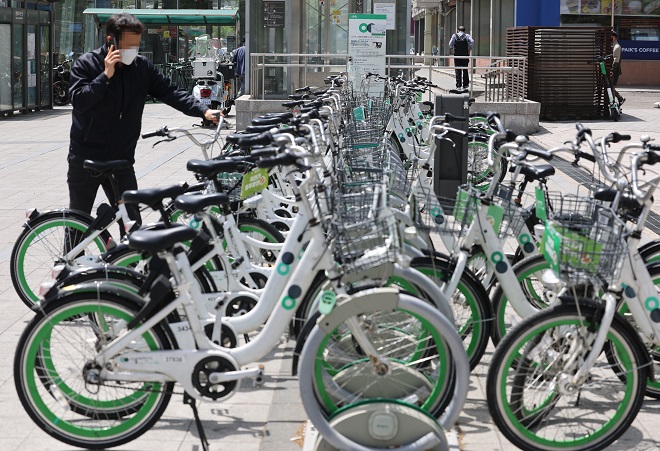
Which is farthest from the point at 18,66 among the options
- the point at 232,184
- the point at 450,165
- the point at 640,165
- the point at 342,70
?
the point at 640,165

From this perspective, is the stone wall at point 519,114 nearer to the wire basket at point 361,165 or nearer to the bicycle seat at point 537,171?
the wire basket at point 361,165

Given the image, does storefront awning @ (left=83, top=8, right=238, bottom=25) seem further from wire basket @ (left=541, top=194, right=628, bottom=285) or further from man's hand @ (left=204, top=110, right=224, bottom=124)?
wire basket @ (left=541, top=194, right=628, bottom=285)

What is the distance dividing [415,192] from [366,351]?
4.92 ft

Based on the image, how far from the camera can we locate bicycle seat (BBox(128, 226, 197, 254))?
421 cm

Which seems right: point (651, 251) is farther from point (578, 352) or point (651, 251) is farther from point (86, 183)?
point (86, 183)

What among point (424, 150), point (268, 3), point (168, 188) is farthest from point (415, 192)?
point (268, 3)

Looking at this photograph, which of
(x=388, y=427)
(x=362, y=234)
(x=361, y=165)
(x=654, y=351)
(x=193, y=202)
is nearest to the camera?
(x=388, y=427)

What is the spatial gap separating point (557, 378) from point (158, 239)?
167 centimetres

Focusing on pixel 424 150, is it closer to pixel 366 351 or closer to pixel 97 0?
pixel 366 351

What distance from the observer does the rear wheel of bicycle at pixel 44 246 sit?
255 inches

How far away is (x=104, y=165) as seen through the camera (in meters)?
6.03

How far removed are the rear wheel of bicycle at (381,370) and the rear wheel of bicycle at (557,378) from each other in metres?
0.21

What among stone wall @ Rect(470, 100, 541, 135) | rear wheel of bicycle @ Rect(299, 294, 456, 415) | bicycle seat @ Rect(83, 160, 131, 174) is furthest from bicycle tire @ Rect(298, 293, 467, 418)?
stone wall @ Rect(470, 100, 541, 135)

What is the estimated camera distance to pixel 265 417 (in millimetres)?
4980
